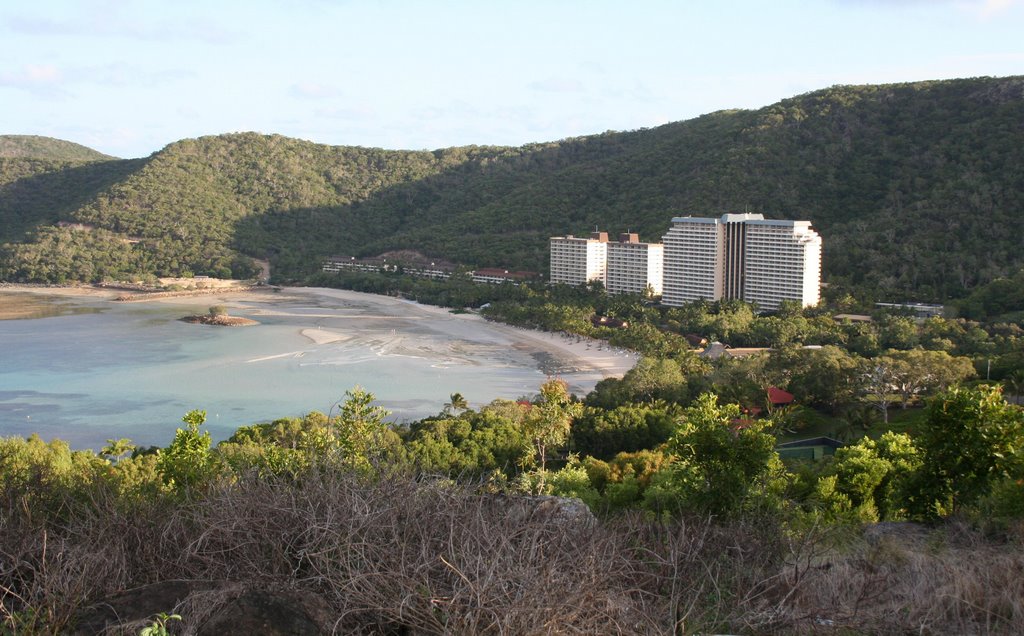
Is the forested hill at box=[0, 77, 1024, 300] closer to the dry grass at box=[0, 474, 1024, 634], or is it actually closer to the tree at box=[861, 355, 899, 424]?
the tree at box=[861, 355, 899, 424]

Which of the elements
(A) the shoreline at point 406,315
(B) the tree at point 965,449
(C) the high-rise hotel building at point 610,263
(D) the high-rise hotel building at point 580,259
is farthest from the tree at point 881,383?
(D) the high-rise hotel building at point 580,259

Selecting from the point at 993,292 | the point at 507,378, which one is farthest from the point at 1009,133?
the point at 507,378

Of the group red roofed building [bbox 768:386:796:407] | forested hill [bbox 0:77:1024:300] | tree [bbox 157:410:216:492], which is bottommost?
red roofed building [bbox 768:386:796:407]

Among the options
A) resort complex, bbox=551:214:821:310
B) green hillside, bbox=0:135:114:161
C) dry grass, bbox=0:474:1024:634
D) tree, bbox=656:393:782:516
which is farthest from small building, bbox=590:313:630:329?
green hillside, bbox=0:135:114:161

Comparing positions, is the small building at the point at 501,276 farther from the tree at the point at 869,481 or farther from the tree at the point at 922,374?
the tree at the point at 869,481

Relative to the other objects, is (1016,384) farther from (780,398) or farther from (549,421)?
(549,421)

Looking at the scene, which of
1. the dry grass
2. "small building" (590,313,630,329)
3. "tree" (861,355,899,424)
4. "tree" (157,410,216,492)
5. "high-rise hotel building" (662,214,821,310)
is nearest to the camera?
the dry grass
